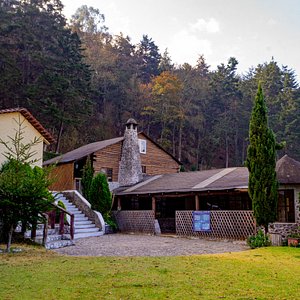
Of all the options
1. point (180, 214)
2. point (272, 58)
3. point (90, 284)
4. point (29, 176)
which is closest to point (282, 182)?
point (180, 214)

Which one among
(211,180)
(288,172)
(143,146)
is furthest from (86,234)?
(143,146)

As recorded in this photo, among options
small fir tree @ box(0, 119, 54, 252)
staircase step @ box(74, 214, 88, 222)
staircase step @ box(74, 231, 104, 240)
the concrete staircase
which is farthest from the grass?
staircase step @ box(74, 214, 88, 222)

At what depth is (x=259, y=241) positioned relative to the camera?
13.3m

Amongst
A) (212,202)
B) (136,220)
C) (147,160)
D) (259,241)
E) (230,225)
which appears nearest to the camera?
(259,241)

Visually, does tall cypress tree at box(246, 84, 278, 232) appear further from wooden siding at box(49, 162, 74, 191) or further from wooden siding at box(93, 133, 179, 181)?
wooden siding at box(49, 162, 74, 191)

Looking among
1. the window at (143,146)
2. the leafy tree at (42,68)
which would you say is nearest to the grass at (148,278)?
the window at (143,146)

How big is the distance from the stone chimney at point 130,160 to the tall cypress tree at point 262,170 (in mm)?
11557

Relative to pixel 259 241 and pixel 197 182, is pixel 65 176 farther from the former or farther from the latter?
pixel 259 241

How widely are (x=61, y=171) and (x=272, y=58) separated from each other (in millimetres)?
40251

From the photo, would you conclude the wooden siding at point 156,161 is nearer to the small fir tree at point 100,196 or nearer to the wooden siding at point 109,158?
the wooden siding at point 109,158

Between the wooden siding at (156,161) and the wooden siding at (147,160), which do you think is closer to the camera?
the wooden siding at (147,160)

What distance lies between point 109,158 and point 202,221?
35.6 feet

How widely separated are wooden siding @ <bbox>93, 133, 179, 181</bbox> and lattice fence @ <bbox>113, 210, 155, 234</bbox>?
4.95 meters

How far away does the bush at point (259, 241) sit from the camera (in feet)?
43.7
